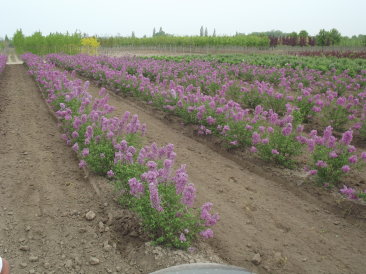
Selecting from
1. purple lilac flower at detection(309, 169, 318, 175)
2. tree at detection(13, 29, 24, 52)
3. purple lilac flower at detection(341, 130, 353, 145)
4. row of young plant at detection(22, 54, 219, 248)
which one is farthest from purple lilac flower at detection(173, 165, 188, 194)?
tree at detection(13, 29, 24, 52)

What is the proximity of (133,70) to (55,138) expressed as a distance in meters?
9.24

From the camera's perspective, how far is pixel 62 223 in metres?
4.21

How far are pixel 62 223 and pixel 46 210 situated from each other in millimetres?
432

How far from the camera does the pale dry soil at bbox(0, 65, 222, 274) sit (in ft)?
11.5

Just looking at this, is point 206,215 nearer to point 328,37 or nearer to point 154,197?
point 154,197

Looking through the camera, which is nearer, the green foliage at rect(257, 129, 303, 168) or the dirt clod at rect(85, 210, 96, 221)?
the dirt clod at rect(85, 210, 96, 221)

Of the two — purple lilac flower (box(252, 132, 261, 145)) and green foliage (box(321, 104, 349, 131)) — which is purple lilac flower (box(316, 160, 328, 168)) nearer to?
purple lilac flower (box(252, 132, 261, 145))

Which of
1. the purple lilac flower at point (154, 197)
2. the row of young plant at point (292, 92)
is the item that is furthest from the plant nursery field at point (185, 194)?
the row of young plant at point (292, 92)

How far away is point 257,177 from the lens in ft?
18.6

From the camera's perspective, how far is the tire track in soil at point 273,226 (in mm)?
3643

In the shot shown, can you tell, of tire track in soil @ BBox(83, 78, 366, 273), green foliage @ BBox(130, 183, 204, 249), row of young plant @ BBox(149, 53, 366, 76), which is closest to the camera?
green foliage @ BBox(130, 183, 204, 249)

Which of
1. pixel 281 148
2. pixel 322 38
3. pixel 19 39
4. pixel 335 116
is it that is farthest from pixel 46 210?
pixel 322 38

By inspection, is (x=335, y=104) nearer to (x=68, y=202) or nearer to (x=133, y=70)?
(x=68, y=202)

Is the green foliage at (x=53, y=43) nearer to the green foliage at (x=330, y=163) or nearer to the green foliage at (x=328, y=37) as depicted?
the green foliage at (x=328, y=37)
